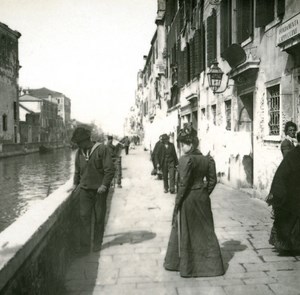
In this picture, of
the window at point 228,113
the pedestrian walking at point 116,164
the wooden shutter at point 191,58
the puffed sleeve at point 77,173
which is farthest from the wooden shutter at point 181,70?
the puffed sleeve at point 77,173

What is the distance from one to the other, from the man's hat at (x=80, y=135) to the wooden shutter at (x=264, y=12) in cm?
566

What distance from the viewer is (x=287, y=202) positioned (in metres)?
5.04

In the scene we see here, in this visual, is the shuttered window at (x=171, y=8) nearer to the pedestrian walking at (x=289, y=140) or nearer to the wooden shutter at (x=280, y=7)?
the wooden shutter at (x=280, y=7)

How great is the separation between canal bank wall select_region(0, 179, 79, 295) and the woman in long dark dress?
1.32 m

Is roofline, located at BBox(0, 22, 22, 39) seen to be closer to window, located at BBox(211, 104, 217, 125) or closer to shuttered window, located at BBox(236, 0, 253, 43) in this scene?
window, located at BBox(211, 104, 217, 125)

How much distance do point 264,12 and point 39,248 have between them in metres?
7.73

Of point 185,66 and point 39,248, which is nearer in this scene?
point 39,248

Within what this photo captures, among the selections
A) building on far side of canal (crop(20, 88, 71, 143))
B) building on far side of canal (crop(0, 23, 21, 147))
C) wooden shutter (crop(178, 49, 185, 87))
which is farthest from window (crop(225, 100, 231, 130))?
building on far side of canal (crop(20, 88, 71, 143))

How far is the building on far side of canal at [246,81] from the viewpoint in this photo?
8344 millimetres

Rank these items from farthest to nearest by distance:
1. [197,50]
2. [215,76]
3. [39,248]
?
[197,50], [215,76], [39,248]

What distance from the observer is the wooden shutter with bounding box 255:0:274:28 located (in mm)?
9109

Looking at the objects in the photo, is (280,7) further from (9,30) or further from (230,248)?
(9,30)

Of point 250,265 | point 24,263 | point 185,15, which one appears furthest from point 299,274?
point 185,15

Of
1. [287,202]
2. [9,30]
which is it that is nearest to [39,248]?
[287,202]
